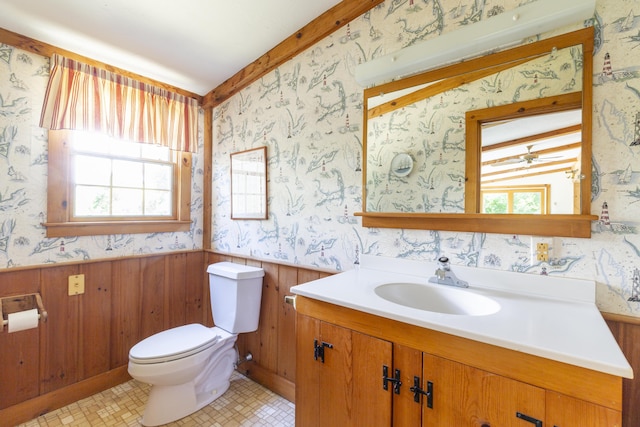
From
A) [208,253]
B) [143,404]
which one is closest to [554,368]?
[143,404]

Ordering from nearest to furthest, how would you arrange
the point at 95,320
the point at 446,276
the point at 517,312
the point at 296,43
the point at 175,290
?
1. the point at 517,312
2. the point at 446,276
3. the point at 296,43
4. the point at 95,320
5. the point at 175,290

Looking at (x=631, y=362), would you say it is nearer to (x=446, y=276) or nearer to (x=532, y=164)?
(x=446, y=276)

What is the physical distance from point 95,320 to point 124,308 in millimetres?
172

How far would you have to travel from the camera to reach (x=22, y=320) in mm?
1481

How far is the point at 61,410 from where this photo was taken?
1.72 m

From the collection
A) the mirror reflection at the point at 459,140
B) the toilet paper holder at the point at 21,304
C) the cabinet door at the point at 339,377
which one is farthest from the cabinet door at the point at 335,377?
the toilet paper holder at the point at 21,304

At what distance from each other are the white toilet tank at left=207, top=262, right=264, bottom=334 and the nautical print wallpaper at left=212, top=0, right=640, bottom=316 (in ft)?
0.67

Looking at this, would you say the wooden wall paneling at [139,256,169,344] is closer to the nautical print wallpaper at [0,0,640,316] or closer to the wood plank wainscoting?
the wood plank wainscoting

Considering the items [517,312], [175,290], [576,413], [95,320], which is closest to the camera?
[576,413]

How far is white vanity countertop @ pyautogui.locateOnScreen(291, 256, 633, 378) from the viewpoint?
693 mm

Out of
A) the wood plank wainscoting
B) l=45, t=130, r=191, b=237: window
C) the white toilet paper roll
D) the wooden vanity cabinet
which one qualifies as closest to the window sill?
l=45, t=130, r=191, b=237: window

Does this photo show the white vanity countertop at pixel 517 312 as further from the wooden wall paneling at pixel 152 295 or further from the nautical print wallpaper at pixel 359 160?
the wooden wall paneling at pixel 152 295

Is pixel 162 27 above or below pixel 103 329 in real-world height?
above

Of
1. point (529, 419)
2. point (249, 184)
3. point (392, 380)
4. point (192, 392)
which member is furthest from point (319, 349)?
point (249, 184)
